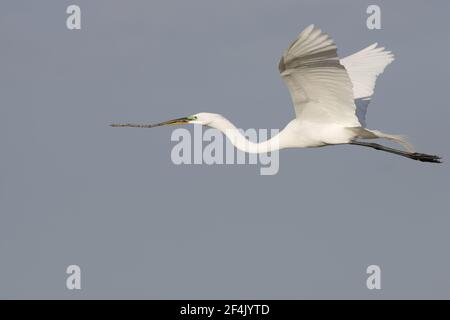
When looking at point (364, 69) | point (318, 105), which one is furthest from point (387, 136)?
point (364, 69)

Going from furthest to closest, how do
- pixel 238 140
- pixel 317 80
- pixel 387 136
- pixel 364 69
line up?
pixel 364 69 → pixel 238 140 → pixel 387 136 → pixel 317 80

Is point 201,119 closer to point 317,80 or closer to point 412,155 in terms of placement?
point 317,80

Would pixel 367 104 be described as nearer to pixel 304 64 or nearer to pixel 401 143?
pixel 401 143

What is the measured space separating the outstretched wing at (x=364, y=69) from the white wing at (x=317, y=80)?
6.50 ft

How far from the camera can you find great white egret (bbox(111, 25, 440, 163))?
17.2 meters

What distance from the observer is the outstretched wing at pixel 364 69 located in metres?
21.3

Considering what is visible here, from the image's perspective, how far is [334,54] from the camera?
1697 centimetres

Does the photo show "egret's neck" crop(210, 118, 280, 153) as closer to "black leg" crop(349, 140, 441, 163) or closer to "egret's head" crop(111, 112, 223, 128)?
"egret's head" crop(111, 112, 223, 128)

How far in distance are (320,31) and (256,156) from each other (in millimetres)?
3922

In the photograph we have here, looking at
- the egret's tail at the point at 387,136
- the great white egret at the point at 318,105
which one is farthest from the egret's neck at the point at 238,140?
the egret's tail at the point at 387,136

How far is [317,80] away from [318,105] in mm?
912

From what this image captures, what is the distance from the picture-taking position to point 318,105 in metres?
19.1

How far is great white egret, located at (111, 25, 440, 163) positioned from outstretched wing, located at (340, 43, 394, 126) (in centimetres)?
2

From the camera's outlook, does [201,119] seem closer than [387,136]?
No
